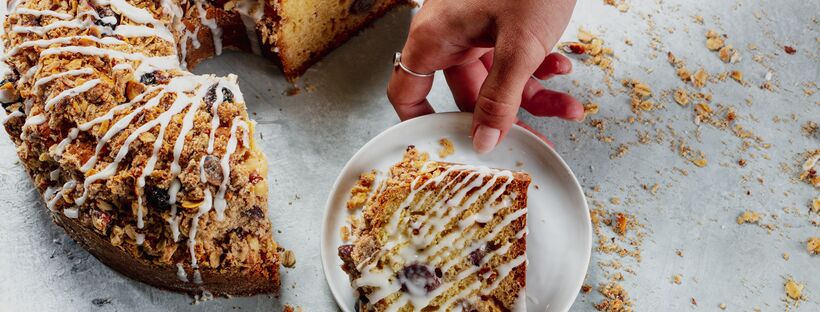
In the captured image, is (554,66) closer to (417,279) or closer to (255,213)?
(417,279)

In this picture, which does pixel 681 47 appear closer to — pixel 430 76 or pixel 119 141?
pixel 430 76

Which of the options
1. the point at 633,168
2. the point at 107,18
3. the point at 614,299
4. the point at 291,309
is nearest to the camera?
the point at 107,18

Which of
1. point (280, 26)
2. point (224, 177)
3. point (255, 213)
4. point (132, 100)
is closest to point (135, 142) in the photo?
point (132, 100)

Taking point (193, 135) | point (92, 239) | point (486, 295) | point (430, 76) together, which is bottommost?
point (486, 295)

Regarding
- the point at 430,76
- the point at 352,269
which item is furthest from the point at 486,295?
the point at 430,76

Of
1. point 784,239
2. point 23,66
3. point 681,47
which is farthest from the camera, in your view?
point 681,47

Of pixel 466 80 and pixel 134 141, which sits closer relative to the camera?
pixel 134 141

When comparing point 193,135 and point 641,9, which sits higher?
point 193,135

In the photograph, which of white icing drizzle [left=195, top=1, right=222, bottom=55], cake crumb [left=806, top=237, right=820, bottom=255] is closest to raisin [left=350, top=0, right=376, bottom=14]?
white icing drizzle [left=195, top=1, right=222, bottom=55]
